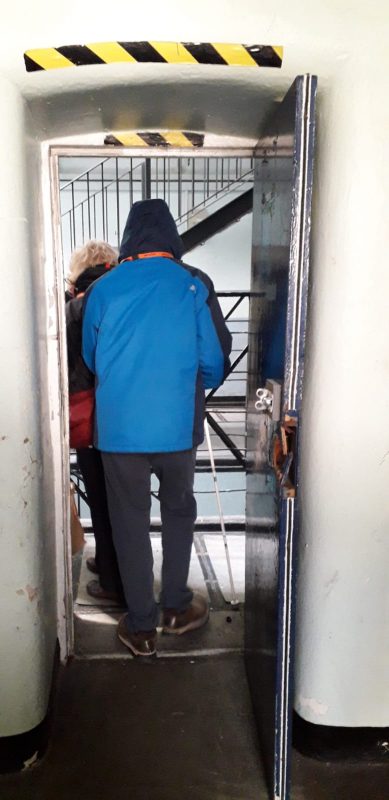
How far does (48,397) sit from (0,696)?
1041 mm

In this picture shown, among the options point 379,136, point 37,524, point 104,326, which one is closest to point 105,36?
point 379,136

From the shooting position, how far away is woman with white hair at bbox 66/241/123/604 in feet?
8.12

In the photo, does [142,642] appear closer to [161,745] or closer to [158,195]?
[161,745]

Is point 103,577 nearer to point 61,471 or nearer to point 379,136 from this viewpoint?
point 61,471

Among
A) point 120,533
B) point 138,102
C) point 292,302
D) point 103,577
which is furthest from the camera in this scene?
point 103,577

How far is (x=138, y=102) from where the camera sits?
176 cm

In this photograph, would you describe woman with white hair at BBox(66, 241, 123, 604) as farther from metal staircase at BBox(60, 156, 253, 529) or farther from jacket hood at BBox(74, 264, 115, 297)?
metal staircase at BBox(60, 156, 253, 529)

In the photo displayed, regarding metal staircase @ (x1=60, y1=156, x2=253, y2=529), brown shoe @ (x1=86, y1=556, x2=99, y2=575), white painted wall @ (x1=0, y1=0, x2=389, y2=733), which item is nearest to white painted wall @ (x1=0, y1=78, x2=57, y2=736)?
white painted wall @ (x1=0, y1=0, x2=389, y2=733)

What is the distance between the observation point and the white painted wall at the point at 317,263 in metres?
1.51

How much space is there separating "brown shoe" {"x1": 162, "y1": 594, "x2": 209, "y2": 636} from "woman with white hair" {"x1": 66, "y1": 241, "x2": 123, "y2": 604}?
319 millimetres

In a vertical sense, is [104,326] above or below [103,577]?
above

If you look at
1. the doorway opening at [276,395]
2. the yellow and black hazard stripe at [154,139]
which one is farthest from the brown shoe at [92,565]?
the yellow and black hazard stripe at [154,139]

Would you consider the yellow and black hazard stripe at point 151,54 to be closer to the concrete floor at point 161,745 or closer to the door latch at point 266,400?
the door latch at point 266,400

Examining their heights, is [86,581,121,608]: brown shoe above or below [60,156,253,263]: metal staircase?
below
